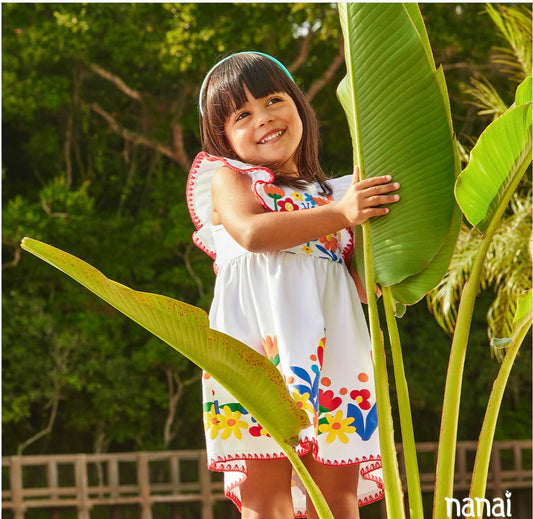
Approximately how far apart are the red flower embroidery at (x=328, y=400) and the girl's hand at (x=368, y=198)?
23 centimetres

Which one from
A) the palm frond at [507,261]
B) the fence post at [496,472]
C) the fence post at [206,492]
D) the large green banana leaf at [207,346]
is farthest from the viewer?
the fence post at [496,472]

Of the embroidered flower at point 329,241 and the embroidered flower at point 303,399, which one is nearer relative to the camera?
the embroidered flower at point 303,399

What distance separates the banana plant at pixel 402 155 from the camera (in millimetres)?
902

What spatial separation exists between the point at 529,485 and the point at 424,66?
7.63 metres

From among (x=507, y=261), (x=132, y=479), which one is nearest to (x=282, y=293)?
(x=507, y=261)

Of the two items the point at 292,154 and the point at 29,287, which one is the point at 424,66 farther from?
the point at 29,287

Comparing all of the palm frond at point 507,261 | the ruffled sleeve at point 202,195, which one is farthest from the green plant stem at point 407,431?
the palm frond at point 507,261

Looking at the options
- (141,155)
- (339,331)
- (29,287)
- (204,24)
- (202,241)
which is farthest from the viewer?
(141,155)

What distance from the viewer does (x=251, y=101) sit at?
1066 mm

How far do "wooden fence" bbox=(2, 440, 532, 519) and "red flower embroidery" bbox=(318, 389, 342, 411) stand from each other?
239 inches

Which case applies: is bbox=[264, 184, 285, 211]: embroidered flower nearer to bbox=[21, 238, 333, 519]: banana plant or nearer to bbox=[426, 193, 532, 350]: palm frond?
bbox=[21, 238, 333, 519]: banana plant

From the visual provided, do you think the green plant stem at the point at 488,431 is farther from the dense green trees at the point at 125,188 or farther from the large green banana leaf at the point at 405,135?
the dense green trees at the point at 125,188

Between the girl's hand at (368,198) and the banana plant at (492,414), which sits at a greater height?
the girl's hand at (368,198)

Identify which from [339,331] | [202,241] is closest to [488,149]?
[339,331]
